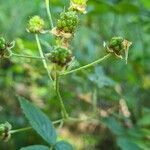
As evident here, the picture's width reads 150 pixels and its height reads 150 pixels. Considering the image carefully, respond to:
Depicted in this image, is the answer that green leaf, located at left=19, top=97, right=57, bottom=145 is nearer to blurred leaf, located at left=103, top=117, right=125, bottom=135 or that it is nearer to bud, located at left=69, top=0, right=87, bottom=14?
bud, located at left=69, top=0, right=87, bottom=14

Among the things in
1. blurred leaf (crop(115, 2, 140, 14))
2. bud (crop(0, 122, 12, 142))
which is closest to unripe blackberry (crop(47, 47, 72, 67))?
bud (crop(0, 122, 12, 142))

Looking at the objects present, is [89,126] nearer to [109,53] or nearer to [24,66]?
[24,66]

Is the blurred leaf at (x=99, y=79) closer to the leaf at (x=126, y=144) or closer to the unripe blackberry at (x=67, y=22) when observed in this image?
the leaf at (x=126, y=144)

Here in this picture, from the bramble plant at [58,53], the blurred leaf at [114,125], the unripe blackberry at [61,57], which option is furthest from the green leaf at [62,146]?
the blurred leaf at [114,125]

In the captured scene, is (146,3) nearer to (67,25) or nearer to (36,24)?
(36,24)

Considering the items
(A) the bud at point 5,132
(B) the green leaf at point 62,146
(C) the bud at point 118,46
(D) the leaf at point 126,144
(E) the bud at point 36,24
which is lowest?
(D) the leaf at point 126,144

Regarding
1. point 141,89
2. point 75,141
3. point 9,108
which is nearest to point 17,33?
point 9,108

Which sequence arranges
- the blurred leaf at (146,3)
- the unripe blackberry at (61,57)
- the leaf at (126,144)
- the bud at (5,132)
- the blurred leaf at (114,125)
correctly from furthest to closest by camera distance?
1. the blurred leaf at (146,3)
2. the blurred leaf at (114,125)
3. the leaf at (126,144)
4. the bud at (5,132)
5. the unripe blackberry at (61,57)
